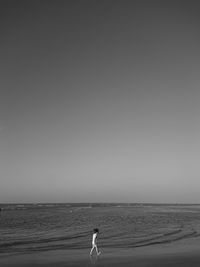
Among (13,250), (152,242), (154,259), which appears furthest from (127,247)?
(13,250)

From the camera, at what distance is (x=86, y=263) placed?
2277 centimetres

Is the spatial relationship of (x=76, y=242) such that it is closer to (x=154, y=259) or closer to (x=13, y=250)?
(x=13, y=250)

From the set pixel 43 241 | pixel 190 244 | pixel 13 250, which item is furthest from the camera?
pixel 43 241

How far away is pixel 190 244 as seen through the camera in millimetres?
31781

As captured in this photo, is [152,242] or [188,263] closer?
[188,263]

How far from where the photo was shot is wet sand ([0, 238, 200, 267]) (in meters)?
22.4

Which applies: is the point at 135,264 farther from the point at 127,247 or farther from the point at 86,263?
the point at 127,247

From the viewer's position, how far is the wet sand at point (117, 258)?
22.4 m

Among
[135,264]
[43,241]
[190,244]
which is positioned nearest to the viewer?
[135,264]

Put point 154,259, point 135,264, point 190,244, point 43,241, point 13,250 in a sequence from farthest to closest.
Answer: point 43,241, point 190,244, point 13,250, point 154,259, point 135,264

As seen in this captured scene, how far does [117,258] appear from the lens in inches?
969

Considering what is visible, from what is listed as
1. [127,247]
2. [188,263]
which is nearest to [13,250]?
[127,247]

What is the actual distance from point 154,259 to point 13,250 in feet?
32.5

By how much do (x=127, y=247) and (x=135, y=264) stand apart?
25.5 feet
